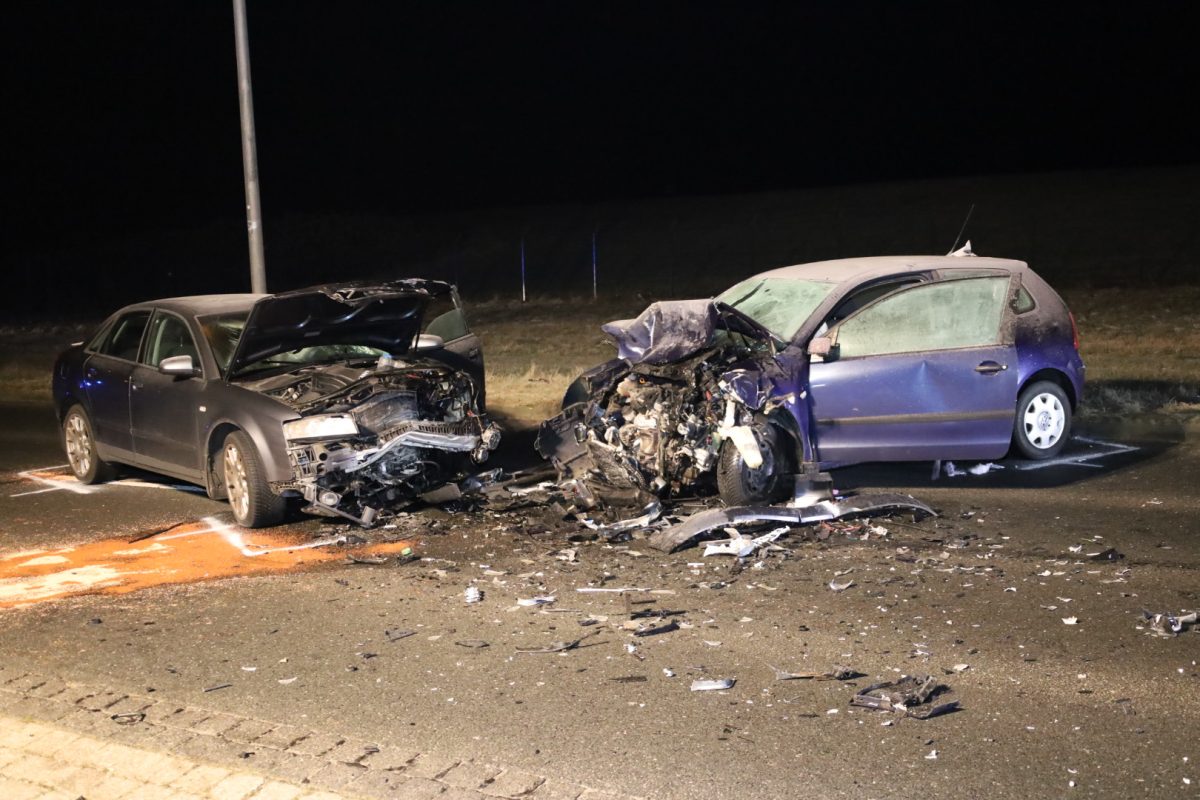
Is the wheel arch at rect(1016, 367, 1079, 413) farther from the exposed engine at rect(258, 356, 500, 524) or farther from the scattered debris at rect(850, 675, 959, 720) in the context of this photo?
the scattered debris at rect(850, 675, 959, 720)

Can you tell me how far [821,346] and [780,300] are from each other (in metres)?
1.04

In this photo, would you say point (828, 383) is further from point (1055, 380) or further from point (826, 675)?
point (826, 675)

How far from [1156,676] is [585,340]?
16.1 meters

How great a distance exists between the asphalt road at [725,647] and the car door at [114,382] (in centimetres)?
123

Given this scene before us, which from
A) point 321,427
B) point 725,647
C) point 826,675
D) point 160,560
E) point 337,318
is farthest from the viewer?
point 337,318

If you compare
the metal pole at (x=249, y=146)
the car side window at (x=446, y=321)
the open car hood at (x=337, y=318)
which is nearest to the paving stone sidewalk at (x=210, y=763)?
the open car hood at (x=337, y=318)

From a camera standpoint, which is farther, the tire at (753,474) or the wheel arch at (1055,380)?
the wheel arch at (1055,380)

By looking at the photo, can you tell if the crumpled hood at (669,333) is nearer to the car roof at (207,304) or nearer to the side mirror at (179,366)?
the car roof at (207,304)

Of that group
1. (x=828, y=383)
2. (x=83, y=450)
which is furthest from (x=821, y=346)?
(x=83, y=450)

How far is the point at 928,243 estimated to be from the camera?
113 ft

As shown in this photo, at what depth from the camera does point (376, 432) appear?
8.59 metres

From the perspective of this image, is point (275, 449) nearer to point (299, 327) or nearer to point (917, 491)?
point (299, 327)

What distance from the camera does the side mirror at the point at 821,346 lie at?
909cm

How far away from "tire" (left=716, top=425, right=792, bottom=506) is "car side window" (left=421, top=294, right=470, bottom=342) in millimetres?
2983
